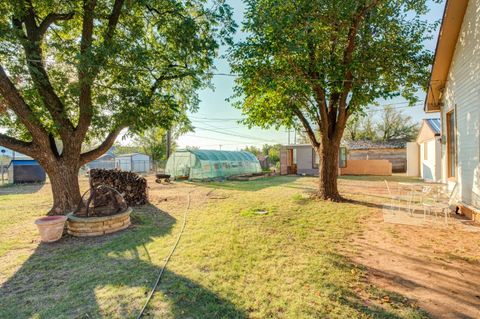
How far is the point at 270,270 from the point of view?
146 inches

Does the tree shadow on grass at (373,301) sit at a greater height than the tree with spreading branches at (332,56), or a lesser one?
lesser

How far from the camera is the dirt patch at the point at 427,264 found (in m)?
2.90

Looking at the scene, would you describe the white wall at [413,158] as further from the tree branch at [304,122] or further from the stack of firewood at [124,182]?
the stack of firewood at [124,182]

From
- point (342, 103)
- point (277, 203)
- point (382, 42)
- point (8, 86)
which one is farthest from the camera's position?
point (277, 203)

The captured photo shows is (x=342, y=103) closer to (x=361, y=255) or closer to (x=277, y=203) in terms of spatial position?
(x=277, y=203)

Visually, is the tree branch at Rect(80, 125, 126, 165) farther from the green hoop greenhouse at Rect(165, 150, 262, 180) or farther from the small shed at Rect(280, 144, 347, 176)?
the small shed at Rect(280, 144, 347, 176)

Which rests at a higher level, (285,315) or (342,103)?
(342,103)

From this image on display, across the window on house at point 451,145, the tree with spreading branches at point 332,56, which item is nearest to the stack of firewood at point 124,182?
the tree with spreading branches at point 332,56

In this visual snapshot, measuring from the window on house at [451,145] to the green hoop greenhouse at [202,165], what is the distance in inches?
531

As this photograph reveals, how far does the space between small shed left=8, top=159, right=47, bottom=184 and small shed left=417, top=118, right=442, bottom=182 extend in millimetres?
25191

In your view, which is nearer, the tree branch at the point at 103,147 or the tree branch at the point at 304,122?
the tree branch at the point at 103,147

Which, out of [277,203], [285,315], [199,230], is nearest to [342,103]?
[277,203]

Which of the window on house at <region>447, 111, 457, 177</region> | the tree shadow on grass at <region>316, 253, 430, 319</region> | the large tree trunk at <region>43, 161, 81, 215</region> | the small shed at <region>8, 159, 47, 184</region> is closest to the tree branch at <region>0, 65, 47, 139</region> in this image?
the large tree trunk at <region>43, 161, 81, 215</region>

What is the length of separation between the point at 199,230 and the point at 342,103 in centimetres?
624
